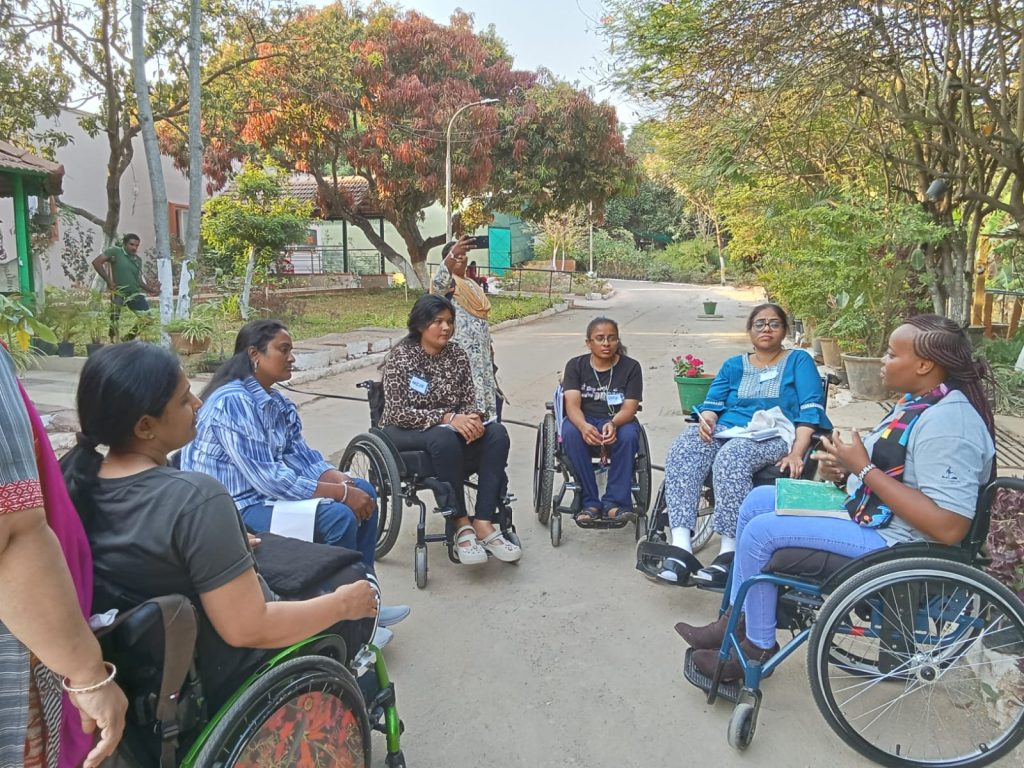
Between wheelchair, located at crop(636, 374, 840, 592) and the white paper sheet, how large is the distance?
1356 mm

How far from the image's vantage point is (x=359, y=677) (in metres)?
2.06

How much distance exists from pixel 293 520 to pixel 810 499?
173 cm

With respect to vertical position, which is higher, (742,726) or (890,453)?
(890,453)

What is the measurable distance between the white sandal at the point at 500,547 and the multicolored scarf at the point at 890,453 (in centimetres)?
161

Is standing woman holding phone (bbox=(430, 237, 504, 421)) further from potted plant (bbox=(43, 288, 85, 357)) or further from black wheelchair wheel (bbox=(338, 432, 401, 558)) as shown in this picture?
potted plant (bbox=(43, 288, 85, 357))

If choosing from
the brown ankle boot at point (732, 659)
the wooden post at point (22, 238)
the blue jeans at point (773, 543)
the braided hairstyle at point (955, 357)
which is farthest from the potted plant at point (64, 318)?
the braided hairstyle at point (955, 357)

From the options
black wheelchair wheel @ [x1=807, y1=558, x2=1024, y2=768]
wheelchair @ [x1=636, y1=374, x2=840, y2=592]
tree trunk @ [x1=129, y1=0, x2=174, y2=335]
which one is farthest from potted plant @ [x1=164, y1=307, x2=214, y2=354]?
black wheelchair wheel @ [x1=807, y1=558, x2=1024, y2=768]

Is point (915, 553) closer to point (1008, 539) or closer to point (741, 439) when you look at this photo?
point (1008, 539)

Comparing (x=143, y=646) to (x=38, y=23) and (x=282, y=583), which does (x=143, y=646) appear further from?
(x=38, y=23)

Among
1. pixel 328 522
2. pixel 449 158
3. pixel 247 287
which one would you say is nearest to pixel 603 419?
pixel 328 522

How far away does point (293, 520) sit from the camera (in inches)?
98.6

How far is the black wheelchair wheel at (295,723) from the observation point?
1.41 metres

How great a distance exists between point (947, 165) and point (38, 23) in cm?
1103

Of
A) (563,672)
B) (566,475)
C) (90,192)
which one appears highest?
(90,192)
